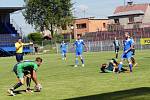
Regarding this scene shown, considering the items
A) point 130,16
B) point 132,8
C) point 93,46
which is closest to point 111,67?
point 93,46

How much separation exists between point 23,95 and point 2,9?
62.0 metres

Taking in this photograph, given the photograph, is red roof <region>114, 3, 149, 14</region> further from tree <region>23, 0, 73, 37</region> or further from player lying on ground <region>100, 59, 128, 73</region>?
player lying on ground <region>100, 59, 128, 73</region>

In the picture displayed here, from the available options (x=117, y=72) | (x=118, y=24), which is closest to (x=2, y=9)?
(x=118, y=24)

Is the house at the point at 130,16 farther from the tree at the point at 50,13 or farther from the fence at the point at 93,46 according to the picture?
the fence at the point at 93,46

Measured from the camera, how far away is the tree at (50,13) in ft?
315

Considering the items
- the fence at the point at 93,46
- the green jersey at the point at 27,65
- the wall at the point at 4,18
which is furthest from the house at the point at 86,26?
the green jersey at the point at 27,65

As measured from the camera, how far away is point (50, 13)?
9588 cm

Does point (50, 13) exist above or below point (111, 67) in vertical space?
above

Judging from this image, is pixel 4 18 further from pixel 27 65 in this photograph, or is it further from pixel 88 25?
pixel 27 65

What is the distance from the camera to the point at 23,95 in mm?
15414

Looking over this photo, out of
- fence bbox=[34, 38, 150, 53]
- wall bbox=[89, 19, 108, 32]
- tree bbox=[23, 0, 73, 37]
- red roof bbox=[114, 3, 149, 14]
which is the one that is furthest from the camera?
wall bbox=[89, 19, 108, 32]

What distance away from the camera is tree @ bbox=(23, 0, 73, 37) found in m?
96.0

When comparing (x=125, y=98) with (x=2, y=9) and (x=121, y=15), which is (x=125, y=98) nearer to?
(x=2, y=9)

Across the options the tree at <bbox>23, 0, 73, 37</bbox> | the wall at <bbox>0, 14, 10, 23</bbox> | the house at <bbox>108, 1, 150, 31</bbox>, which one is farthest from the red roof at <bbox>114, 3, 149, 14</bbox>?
the wall at <bbox>0, 14, 10, 23</bbox>
